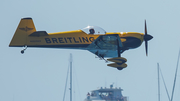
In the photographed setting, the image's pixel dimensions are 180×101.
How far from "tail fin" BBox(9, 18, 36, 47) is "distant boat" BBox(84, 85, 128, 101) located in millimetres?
30271

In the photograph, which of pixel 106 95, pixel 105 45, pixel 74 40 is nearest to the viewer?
pixel 105 45

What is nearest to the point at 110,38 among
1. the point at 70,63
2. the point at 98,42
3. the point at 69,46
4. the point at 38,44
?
the point at 98,42

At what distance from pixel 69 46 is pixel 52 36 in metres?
1.49

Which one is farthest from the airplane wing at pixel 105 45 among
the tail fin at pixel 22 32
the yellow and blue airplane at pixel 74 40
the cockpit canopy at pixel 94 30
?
the tail fin at pixel 22 32

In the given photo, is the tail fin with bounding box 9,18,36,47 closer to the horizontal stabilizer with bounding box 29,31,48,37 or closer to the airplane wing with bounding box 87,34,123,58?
the horizontal stabilizer with bounding box 29,31,48,37

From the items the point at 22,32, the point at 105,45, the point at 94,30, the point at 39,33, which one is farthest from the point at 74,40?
the point at 22,32

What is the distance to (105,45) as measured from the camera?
112 ft

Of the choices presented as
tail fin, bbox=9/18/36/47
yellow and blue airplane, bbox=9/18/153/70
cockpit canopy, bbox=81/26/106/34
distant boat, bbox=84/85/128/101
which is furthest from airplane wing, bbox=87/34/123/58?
distant boat, bbox=84/85/128/101

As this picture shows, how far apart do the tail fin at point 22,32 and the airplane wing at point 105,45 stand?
4.72 meters

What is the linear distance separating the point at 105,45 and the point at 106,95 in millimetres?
31829

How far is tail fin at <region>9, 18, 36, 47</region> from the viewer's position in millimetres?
34250

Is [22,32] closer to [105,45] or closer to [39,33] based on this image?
[39,33]

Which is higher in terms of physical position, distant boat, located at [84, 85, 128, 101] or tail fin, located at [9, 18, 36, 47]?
tail fin, located at [9, 18, 36, 47]

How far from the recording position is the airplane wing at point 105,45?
33.2m
